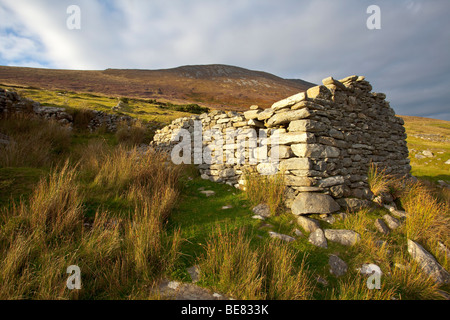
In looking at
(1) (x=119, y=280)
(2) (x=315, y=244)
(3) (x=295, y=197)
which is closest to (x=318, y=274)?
(2) (x=315, y=244)

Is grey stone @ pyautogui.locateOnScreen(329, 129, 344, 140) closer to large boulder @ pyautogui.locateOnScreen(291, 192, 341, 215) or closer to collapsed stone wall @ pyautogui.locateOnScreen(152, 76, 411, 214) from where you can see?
collapsed stone wall @ pyautogui.locateOnScreen(152, 76, 411, 214)

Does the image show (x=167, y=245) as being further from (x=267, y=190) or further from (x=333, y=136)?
(x=333, y=136)

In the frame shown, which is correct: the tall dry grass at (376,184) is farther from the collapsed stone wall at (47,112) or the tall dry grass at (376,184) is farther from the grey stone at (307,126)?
the collapsed stone wall at (47,112)

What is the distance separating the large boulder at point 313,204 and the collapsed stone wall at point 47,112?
479 inches

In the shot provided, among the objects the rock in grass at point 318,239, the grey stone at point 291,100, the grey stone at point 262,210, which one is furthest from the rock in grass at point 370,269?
the grey stone at point 291,100

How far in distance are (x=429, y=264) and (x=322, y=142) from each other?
2.81 m

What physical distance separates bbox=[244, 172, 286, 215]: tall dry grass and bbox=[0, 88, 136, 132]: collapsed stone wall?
11.0 metres

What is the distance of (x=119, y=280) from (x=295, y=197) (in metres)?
3.69

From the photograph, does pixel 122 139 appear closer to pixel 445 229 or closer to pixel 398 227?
pixel 398 227

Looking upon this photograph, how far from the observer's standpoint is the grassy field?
2.09 m

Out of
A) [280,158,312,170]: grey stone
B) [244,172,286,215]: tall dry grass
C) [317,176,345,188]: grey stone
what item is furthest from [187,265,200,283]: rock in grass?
[317,176,345,188]: grey stone

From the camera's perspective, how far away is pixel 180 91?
118ft

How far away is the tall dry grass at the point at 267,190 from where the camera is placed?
14.4 ft

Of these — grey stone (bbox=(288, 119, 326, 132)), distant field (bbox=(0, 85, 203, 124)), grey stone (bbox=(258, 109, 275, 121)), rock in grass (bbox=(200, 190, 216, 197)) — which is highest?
distant field (bbox=(0, 85, 203, 124))
